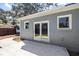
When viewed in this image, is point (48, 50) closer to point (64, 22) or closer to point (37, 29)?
point (64, 22)

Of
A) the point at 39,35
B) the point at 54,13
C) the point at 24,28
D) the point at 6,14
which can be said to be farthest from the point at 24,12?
the point at 54,13

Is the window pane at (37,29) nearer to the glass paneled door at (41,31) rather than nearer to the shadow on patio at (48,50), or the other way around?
the glass paneled door at (41,31)

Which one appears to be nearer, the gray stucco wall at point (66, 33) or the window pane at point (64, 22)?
the gray stucco wall at point (66, 33)

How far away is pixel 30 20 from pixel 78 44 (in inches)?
256

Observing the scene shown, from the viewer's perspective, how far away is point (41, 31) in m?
11.9

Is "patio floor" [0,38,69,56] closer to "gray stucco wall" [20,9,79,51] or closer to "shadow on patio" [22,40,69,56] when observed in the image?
"shadow on patio" [22,40,69,56]

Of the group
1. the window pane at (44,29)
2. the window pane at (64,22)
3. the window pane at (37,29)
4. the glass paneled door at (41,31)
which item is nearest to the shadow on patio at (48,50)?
the window pane at (64,22)

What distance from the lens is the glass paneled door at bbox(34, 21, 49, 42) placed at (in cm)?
1107

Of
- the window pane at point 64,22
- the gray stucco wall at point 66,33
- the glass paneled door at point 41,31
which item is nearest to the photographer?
the gray stucco wall at point 66,33

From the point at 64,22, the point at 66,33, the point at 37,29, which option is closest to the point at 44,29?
the point at 37,29

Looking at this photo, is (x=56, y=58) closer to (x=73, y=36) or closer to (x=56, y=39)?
(x=73, y=36)

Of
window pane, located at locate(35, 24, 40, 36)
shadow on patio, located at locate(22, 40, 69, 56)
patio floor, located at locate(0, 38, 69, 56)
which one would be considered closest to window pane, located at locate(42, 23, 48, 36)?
window pane, located at locate(35, 24, 40, 36)

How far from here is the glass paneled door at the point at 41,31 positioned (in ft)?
36.3

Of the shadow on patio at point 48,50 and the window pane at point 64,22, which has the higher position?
the window pane at point 64,22
